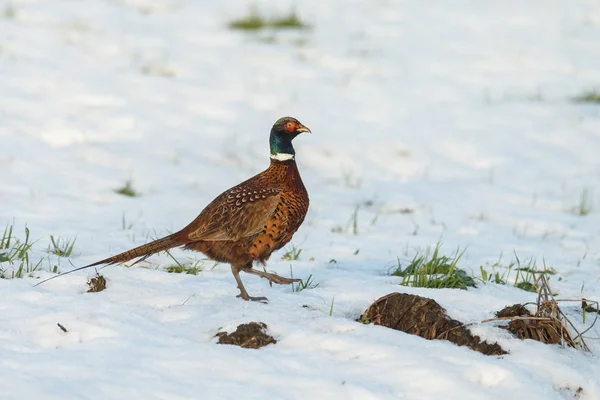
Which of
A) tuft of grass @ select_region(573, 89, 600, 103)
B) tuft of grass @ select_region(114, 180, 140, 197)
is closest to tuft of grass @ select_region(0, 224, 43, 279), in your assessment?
tuft of grass @ select_region(114, 180, 140, 197)

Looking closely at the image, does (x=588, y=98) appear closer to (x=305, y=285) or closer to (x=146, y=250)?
(x=305, y=285)

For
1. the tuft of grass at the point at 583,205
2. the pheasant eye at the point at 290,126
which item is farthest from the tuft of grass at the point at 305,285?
the tuft of grass at the point at 583,205

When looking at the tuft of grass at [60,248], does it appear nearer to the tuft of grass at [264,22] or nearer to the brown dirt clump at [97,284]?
the brown dirt clump at [97,284]

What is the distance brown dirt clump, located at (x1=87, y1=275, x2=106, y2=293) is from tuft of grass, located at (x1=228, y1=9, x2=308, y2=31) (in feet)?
27.3

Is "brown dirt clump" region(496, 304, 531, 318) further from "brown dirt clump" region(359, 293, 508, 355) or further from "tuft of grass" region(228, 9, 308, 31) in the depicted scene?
"tuft of grass" region(228, 9, 308, 31)

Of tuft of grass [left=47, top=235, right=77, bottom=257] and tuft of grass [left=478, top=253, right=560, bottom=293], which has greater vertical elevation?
tuft of grass [left=478, top=253, right=560, bottom=293]

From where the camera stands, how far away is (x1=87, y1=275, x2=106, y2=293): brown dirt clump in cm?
498

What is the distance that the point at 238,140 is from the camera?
9.59m

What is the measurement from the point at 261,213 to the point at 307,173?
12.9ft

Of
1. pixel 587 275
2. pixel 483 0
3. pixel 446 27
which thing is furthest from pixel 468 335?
pixel 483 0

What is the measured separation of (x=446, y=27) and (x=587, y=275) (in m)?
7.71

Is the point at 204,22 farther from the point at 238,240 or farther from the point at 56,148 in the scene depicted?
the point at 238,240

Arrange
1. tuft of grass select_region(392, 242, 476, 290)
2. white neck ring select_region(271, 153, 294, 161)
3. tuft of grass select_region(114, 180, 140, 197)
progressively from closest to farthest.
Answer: tuft of grass select_region(392, 242, 476, 290), white neck ring select_region(271, 153, 294, 161), tuft of grass select_region(114, 180, 140, 197)

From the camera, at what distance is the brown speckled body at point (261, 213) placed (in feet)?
17.4
